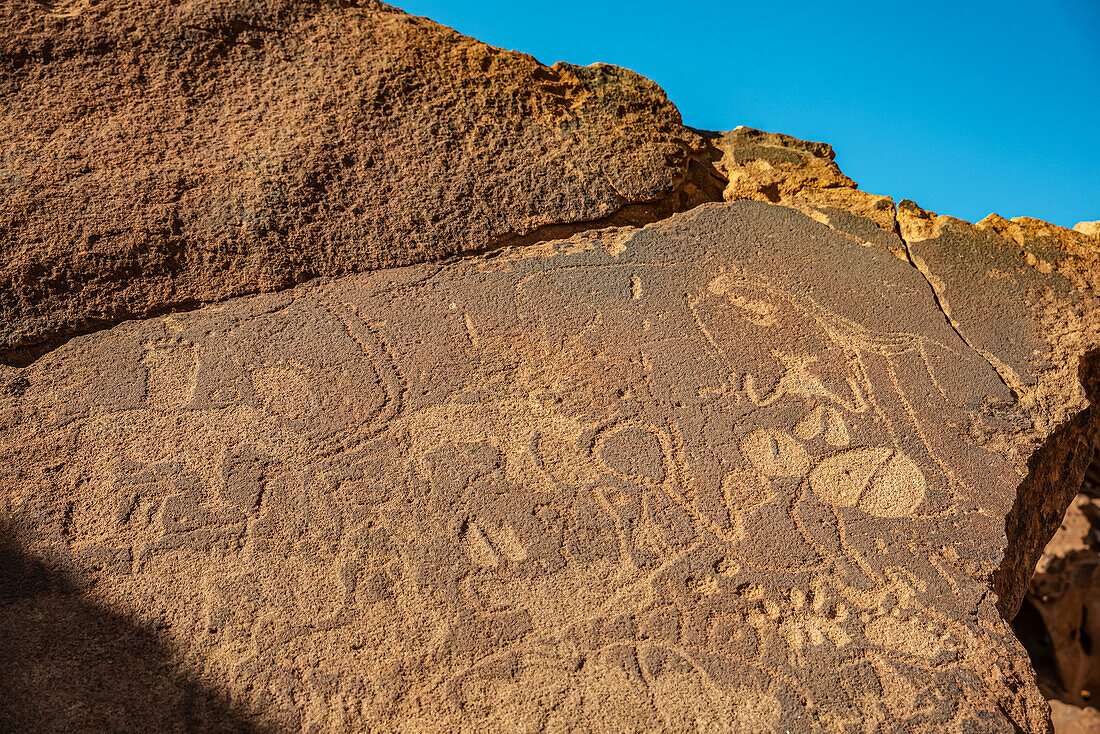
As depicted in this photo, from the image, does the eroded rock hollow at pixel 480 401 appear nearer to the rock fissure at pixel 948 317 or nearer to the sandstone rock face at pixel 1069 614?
the rock fissure at pixel 948 317

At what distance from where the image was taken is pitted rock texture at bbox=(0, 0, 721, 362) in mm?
1877

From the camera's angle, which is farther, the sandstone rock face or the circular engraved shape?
the sandstone rock face

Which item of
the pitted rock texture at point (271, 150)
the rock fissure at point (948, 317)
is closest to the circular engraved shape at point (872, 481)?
the rock fissure at point (948, 317)

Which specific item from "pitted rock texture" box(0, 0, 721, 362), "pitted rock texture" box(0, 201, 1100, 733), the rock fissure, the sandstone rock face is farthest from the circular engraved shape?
the sandstone rock face

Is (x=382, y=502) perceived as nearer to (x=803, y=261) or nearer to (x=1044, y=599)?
(x=803, y=261)

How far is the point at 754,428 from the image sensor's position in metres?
1.79

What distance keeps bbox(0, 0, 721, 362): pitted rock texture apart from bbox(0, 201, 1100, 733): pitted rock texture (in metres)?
0.10

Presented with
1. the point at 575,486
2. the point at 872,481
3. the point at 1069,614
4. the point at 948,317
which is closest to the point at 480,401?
the point at 575,486

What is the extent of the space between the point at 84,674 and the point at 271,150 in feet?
3.70

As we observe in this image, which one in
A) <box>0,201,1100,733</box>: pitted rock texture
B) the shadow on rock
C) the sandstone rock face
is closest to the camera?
the shadow on rock

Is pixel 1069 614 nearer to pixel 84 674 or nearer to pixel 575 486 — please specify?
pixel 575 486

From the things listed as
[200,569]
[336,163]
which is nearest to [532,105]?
[336,163]

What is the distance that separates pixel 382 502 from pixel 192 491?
308mm

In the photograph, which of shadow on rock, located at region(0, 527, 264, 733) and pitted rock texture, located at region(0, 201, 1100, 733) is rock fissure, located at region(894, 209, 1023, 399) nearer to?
pitted rock texture, located at region(0, 201, 1100, 733)
